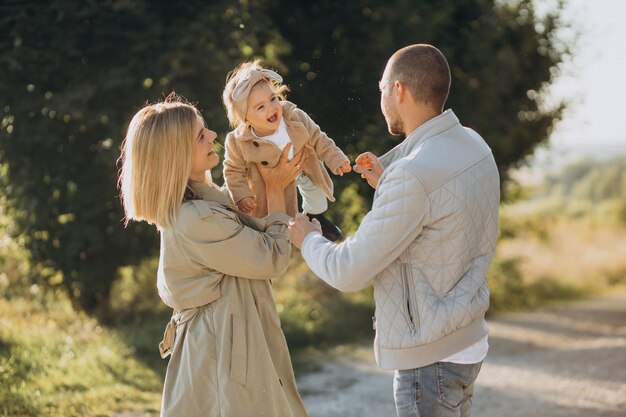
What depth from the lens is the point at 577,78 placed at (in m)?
10.4

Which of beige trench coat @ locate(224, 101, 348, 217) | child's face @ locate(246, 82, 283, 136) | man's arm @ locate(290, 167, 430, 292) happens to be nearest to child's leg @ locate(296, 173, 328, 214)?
beige trench coat @ locate(224, 101, 348, 217)

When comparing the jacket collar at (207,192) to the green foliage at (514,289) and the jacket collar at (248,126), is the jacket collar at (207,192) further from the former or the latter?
the green foliage at (514,289)

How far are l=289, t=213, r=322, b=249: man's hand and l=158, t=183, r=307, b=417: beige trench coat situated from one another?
85 mm

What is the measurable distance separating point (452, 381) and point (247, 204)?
975 millimetres

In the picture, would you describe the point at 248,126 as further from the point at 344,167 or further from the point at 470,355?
the point at 470,355

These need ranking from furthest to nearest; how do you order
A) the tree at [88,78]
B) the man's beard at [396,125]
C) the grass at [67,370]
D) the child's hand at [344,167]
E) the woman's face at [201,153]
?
the tree at [88,78] → the grass at [67,370] → the child's hand at [344,167] → the woman's face at [201,153] → the man's beard at [396,125]

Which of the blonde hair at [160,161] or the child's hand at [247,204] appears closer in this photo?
the blonde hair at [160,161]

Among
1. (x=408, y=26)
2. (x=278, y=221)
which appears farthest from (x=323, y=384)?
(x=278, y=221)

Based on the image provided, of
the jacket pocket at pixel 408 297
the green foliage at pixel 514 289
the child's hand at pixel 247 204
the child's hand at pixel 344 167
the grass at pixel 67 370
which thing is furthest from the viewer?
the green foliage at pixel 514 289

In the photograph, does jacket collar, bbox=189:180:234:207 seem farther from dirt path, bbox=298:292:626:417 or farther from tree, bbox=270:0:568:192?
dirt path, bbox=298:292:626:417

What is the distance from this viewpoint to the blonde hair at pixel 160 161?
3002mm

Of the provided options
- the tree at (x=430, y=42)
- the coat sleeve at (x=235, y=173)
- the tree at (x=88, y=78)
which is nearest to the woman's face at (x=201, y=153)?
the coat sleeve at (x=235, y=173)

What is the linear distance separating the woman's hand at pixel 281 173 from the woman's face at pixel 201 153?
0.66ft

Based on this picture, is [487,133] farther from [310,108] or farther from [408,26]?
[310,108]
